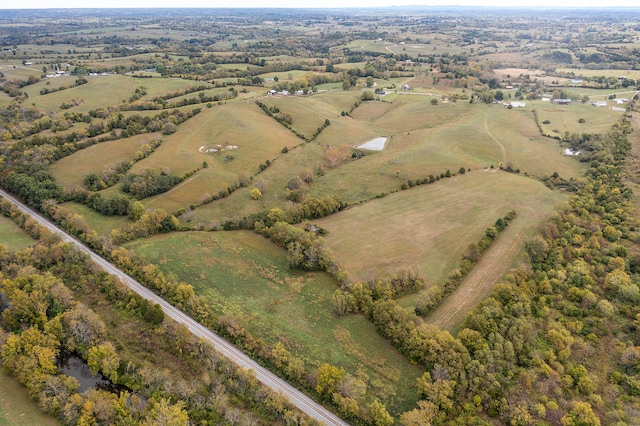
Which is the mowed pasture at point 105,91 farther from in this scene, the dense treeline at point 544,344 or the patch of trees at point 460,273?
the dense treeline at point 544,344

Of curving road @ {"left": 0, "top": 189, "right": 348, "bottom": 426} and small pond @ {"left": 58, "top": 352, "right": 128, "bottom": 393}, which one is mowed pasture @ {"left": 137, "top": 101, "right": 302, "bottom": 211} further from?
small pond @ {"left": 58, "top": 352, "right": 128, "bottom": 393}

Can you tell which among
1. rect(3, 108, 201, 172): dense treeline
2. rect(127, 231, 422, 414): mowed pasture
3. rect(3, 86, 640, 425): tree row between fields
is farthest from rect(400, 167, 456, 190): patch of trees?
rect(3, 108, 201, 172): dense treeline

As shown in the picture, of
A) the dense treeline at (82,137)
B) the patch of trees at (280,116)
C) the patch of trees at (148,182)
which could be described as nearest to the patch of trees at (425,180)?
the patch of trees at (280,116)

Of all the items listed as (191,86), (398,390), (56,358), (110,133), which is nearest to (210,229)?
(56,358)

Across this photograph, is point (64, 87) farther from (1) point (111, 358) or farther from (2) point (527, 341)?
(2) point (527, 341)

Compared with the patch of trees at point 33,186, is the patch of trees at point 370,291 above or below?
below
